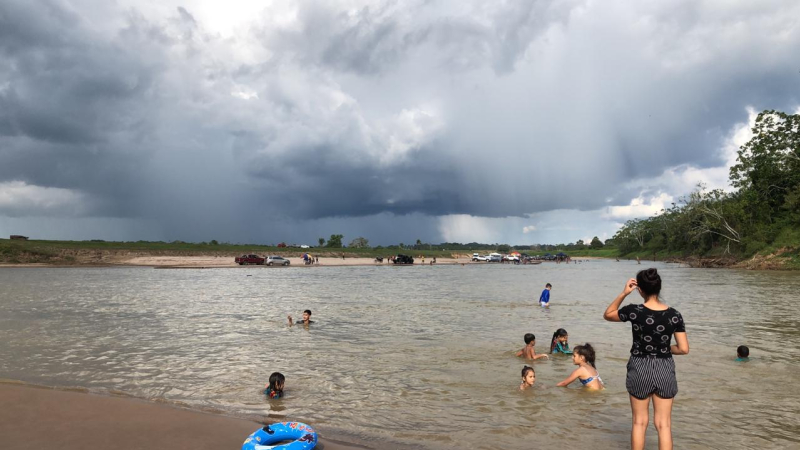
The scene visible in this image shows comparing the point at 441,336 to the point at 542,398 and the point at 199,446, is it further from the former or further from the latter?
→ the point at 199,446

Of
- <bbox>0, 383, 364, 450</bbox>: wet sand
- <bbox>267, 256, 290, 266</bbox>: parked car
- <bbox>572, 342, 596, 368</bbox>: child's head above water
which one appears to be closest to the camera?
<bbox>0, 383, 364, 450</bbox>: wet sand

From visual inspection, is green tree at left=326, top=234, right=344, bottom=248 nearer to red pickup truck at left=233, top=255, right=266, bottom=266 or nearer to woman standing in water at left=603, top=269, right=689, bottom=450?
red pickup truck at left=233, top=255, right=266, bottom=266

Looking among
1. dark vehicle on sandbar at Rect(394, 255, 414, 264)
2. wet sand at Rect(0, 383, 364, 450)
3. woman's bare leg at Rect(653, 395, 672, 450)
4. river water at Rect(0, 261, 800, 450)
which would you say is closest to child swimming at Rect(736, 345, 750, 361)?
river water at Rect(0, 261, 800, 450)

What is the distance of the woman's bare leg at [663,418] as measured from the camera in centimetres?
547

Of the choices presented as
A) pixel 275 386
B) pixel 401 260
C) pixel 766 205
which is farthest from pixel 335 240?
pixel 275 386

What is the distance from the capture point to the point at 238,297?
106ft

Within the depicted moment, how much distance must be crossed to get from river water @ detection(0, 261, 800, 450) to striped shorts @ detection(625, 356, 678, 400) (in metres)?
2.38

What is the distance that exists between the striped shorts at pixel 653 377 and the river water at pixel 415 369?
2.38 m

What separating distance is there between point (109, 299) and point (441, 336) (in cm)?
2402

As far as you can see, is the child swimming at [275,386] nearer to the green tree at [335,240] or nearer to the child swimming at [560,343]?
the child swimming at [560,343]

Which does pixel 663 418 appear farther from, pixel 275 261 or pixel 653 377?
pixel 275 261

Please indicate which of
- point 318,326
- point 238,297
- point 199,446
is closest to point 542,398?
point 199,446

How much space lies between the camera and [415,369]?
12.5 metres

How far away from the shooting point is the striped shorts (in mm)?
5363
